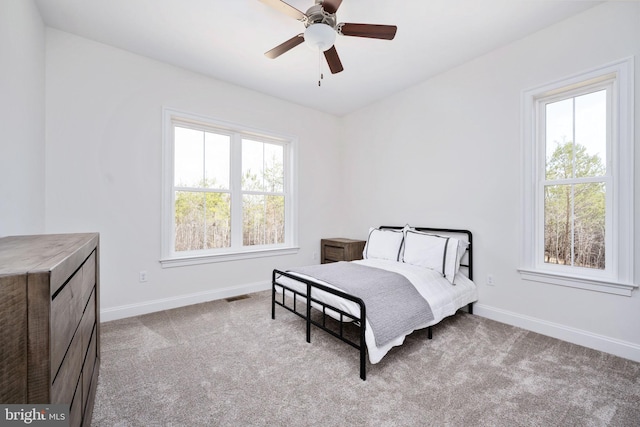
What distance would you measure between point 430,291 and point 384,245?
3.22 ft

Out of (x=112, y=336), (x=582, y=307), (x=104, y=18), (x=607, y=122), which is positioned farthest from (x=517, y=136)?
(x=112, y=336)

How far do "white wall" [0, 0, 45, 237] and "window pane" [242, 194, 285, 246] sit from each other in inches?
81.2

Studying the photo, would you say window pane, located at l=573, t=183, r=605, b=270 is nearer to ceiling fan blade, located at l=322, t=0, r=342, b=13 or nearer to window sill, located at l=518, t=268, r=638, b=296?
window sill, located at l=518, t=268, r=638, b=296

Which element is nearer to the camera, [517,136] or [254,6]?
[254,6]

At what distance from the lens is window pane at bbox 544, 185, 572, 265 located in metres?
2.60

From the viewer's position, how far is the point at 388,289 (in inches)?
90.5

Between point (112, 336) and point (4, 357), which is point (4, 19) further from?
point (112, 336)

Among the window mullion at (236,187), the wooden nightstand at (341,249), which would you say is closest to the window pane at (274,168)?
the window mullion at (236,187)

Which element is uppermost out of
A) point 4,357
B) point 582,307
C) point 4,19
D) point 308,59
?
point 308,59

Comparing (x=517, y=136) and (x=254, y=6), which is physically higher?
(x=254, y=6)

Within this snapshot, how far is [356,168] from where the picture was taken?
4.61 metres

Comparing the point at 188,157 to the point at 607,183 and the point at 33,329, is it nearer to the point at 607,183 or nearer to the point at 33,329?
the point at 33,329

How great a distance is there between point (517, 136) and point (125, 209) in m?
4.15

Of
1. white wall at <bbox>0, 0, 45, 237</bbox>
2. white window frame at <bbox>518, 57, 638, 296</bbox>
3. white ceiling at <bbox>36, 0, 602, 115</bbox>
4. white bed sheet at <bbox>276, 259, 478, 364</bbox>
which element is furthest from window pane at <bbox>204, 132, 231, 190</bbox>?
white window frame at <bbox>518, 57, 638, 296</bbox>
